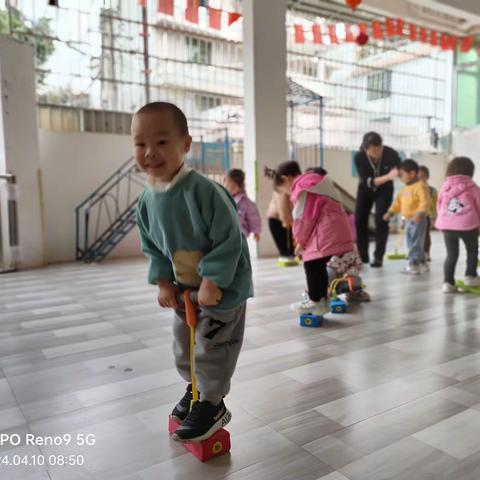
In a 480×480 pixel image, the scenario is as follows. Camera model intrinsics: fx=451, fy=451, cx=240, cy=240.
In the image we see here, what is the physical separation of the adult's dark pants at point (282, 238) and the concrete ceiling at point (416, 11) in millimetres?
4380

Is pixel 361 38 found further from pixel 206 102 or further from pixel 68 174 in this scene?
pixel 68 174

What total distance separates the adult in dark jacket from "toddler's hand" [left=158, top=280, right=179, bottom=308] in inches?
143

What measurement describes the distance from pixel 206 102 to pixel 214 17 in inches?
92.3

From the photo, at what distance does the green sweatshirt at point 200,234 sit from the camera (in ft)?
3.92

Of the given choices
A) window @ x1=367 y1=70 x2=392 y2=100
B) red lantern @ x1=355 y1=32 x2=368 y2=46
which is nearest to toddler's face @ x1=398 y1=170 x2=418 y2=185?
red lantern @ x1=355 y1=32 x2=368 y2=46

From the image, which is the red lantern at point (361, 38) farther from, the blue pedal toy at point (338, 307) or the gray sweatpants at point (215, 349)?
the gray sweatpants at point (215, 349)

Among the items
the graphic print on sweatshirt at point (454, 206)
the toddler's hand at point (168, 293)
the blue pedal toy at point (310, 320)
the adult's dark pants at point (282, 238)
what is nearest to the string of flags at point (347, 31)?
the adult's dark pants at point (282, 238)

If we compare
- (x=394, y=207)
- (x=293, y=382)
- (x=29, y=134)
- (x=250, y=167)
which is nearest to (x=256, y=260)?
(x=250, y=167)

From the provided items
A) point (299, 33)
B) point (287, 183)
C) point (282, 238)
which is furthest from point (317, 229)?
point (299, 33)

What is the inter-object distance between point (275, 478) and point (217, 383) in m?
0.29

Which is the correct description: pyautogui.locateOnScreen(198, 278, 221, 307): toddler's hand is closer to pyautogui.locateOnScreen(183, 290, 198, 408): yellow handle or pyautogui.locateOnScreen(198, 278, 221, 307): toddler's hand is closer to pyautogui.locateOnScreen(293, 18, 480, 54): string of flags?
pyautogui.locateOnScreen(183, 290, 198, 408): yellow handle

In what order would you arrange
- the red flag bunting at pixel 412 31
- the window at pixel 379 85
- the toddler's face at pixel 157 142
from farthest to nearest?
the window at pixel 379 85 → the red flag bunting at pixel 412 31 → the toddler's face at pixel 157 142

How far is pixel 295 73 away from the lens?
8883 mm

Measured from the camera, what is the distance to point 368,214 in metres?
4.72
